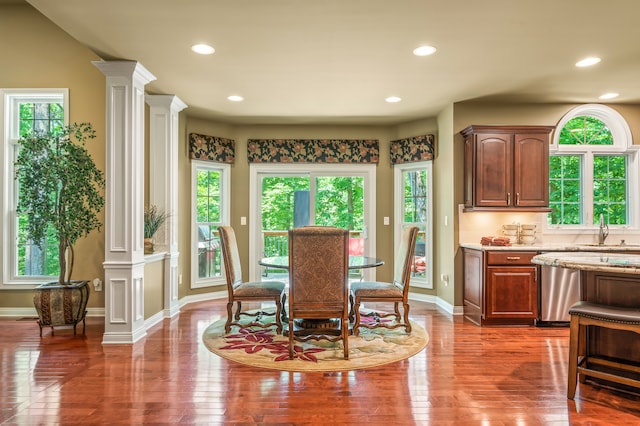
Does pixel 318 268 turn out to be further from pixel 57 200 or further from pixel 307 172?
pixel 307 172

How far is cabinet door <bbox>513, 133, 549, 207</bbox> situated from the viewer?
4730 millimetres

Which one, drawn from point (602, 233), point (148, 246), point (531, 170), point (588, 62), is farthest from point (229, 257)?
point (602, 233)

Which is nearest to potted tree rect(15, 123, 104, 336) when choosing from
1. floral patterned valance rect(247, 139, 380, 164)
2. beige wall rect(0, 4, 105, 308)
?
beige wall rect(0, 4, 105, 308)

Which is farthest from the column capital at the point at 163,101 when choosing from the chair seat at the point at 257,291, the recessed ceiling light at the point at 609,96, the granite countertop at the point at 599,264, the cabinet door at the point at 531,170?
the recessed ceiling light at the point at 609,96

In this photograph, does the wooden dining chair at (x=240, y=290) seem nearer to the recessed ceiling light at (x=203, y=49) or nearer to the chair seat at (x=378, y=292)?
the chair seat at (x=378, y=292)

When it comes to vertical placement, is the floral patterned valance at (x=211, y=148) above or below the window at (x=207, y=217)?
above

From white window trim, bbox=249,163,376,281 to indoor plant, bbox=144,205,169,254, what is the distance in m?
1.64

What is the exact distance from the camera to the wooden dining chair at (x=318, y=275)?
3240 millimetres

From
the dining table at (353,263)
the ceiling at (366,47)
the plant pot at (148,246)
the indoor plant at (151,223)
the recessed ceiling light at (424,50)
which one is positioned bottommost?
the dining table at (353,263)

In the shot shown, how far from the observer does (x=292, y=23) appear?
2961 mm

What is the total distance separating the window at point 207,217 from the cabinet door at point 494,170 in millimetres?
3534

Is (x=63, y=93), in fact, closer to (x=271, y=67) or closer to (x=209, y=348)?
(x=271, y=67)

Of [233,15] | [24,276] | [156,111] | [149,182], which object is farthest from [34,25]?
[233,15]

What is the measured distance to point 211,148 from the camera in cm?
583
